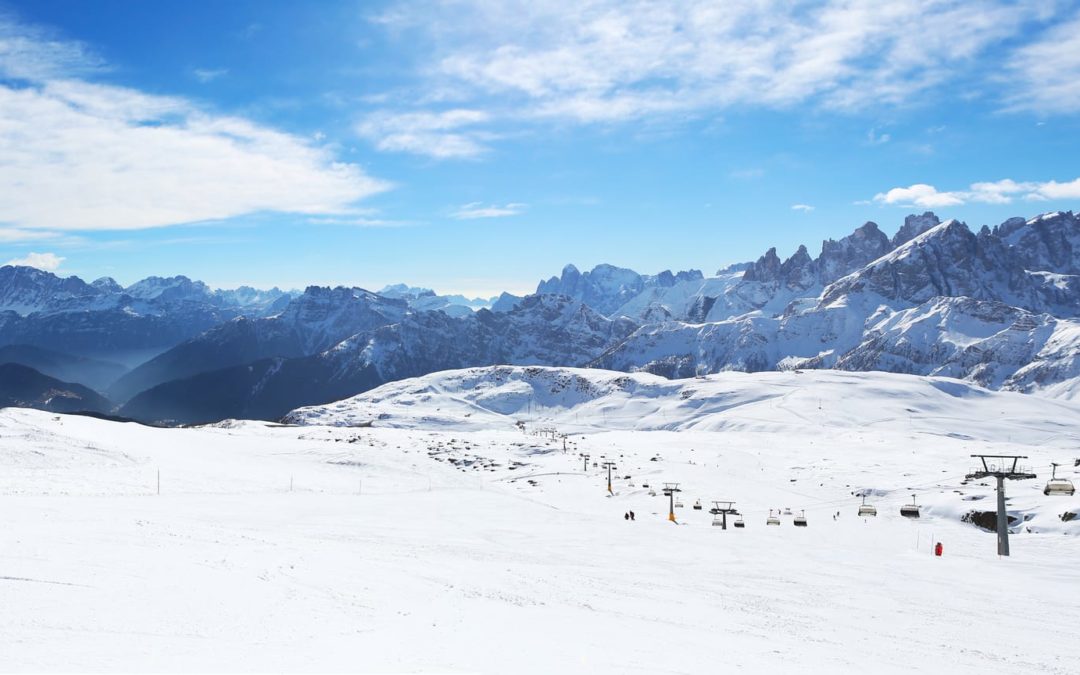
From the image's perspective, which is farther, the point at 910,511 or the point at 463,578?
the point at 910,511

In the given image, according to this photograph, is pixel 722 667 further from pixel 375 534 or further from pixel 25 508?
pixel 25 508

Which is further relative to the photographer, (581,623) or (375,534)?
(375,534)

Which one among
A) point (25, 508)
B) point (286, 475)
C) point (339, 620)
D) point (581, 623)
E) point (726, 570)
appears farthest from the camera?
point (286, 475)

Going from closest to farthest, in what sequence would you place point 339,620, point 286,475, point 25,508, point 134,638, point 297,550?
point 134,638, point 339,620, point 297,550, point 25,508, point 286,475

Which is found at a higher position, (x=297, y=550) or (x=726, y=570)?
(x=297, y=550)

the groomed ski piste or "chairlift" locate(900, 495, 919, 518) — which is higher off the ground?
the groomed ski piste

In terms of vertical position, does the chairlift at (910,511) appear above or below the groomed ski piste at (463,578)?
below

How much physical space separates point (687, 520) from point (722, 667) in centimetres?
5395

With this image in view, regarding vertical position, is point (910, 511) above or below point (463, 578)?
below

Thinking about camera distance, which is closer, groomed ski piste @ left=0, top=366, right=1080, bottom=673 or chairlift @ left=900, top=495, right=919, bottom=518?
groomed ski piste @ left=0, top=366, right=1080, bottom=673

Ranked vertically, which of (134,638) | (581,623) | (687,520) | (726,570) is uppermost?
(134,638)

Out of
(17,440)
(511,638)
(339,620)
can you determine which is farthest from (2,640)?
(17,440)

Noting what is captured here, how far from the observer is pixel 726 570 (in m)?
36.6

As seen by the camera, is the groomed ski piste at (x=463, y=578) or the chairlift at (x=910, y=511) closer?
the groomed ski piste at (x=463, y=578)
